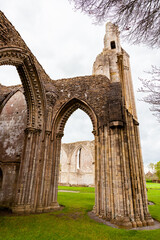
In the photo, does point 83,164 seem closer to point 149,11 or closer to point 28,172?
point 28,172

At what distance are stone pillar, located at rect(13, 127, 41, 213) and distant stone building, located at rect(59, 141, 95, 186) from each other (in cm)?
1818

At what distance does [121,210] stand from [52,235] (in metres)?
2.77

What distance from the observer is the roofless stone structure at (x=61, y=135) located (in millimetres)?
6047

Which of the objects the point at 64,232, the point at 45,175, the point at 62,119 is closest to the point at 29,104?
the point at 62,119

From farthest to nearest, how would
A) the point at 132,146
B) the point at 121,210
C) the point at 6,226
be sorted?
1. the point at 132,146
2. the point at 121,210
3. the point at 6,226

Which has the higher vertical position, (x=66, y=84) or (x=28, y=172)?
(x=66, y=84)

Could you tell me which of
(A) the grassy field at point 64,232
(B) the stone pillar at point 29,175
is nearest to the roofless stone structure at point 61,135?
(B) the stone pillar at point 29,175

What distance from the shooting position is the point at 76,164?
27141mm

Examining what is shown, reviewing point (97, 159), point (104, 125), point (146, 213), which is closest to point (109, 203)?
point (146, 213)

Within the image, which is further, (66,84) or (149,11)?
(66,84)

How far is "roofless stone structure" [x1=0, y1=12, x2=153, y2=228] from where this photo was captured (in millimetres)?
6047

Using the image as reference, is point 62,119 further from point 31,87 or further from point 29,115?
point 31,87

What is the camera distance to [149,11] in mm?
2869

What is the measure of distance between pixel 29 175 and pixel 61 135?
2.79 meters
